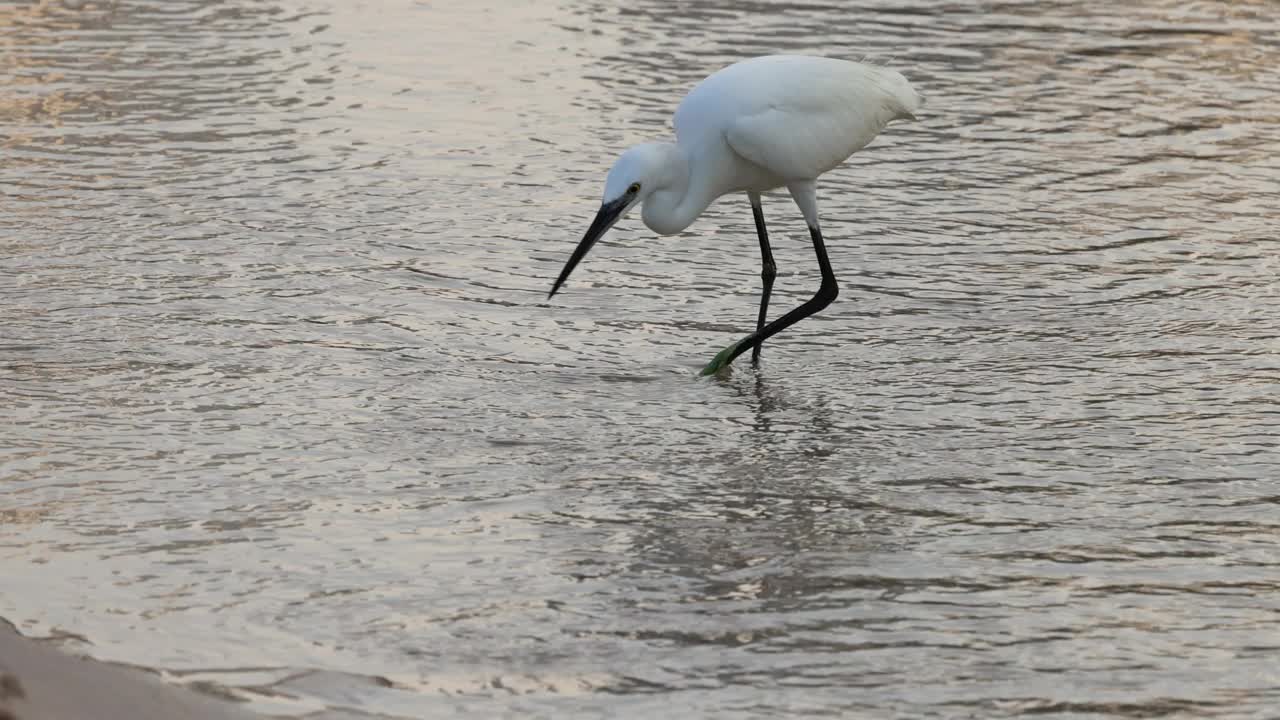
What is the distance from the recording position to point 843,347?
23.1 feet

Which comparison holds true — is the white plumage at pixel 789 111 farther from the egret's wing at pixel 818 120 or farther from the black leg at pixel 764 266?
the black leg at pixel 764 266

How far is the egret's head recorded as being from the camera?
631cm

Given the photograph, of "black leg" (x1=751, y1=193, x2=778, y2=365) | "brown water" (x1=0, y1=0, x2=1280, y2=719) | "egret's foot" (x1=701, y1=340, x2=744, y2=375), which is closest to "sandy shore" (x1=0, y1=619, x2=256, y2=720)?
"brown water" (x1=0, y1=0, x2=1280, y2=719)

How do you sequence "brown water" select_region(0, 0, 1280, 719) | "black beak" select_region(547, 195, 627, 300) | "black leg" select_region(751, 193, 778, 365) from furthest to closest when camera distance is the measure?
1. "black leg" select_region(751, 193, 778, 365)
2. "black beak" select_region(547, 195, 627, 300)
3. "brown water" select_region(0, 0, 1280, 719)

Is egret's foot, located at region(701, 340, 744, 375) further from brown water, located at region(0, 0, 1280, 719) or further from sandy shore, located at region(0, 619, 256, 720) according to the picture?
sandy shore, located at region(0, 619, 256, 720)

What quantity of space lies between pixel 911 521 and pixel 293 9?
8.61 m

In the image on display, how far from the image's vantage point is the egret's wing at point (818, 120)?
263 inches

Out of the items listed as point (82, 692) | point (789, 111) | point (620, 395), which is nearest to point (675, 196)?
point (789, 111)

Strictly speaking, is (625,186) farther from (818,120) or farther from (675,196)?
(818,120)

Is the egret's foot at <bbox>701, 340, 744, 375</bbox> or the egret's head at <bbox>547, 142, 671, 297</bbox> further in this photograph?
the egret's foot at <bbox>701, 340, 744, 375</bbox>

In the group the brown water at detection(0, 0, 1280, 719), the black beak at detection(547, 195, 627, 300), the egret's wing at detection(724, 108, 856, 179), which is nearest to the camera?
the brown water at detection(0, 0, 1280, 719)

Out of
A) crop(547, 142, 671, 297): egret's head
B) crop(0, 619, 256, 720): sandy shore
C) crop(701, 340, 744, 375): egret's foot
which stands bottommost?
crop(701, 340, 744, 375): egret's foot

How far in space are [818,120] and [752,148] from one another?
0.37 meters

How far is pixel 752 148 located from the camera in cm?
668
